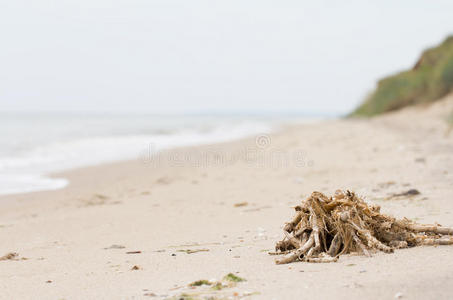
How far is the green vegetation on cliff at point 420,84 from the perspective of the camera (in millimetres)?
28422

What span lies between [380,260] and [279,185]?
15.7 feet

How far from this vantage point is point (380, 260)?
349 cm

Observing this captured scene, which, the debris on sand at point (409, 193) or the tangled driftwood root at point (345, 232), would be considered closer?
the tangled driftwood root at point (345, 232)

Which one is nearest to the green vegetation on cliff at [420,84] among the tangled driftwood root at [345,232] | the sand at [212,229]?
the sand at [212,229]

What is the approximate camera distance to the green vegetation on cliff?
93.2 feet

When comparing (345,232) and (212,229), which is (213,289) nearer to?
(345,232)

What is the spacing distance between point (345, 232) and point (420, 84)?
1282 inches

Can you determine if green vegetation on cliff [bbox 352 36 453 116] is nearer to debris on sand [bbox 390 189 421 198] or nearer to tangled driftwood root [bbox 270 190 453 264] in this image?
debris on sand [bbox 390 189 421 198]

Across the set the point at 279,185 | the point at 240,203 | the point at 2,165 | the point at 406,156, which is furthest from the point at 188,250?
→ the point at 2,165

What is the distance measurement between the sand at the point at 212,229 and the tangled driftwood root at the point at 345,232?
12cm

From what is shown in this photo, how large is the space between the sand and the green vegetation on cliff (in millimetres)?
18296

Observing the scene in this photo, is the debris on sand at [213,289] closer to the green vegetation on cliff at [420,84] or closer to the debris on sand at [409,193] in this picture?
the debris on sand at [409,193]

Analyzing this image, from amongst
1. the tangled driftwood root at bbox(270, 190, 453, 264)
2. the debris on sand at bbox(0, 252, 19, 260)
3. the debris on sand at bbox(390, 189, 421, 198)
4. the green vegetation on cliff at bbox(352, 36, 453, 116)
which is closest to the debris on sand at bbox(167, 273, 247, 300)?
the tangled driftwood root at bbox(270, 190, 453, 264)

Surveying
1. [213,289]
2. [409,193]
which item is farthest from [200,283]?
[409,193]
